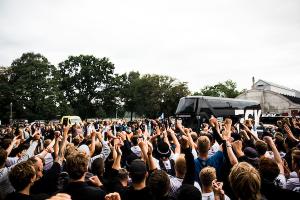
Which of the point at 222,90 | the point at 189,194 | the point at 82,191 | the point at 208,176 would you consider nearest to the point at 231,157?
the point at 208,176

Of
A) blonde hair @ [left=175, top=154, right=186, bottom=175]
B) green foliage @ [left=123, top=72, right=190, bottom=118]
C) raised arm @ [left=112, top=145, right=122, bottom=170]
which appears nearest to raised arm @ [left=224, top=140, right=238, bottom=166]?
blonde hair @ [left=175, top=154, right=186, bottom=175]

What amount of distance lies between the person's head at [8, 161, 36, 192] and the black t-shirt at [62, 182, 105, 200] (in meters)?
0.46

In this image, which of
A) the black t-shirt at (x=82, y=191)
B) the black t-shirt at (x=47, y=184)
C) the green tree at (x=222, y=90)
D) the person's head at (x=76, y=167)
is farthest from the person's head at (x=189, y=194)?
the green tree at (x=222, y=90)

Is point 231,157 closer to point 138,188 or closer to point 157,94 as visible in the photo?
point 138,188

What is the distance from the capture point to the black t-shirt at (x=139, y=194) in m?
3.31

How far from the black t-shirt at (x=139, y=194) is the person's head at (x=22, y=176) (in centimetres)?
120

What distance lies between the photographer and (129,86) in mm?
73000

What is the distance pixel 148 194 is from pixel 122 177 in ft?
3.00

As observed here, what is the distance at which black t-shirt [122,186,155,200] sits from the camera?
3.31 m

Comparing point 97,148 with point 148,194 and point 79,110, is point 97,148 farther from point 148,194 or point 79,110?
point 79,110

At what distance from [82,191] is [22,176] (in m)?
0.75

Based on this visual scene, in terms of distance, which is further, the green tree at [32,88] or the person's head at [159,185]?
the green tree at [32,88]

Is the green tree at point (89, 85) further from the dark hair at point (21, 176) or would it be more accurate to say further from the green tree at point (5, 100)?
the dark hair at point (21, 176)

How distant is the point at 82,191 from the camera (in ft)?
10.8
